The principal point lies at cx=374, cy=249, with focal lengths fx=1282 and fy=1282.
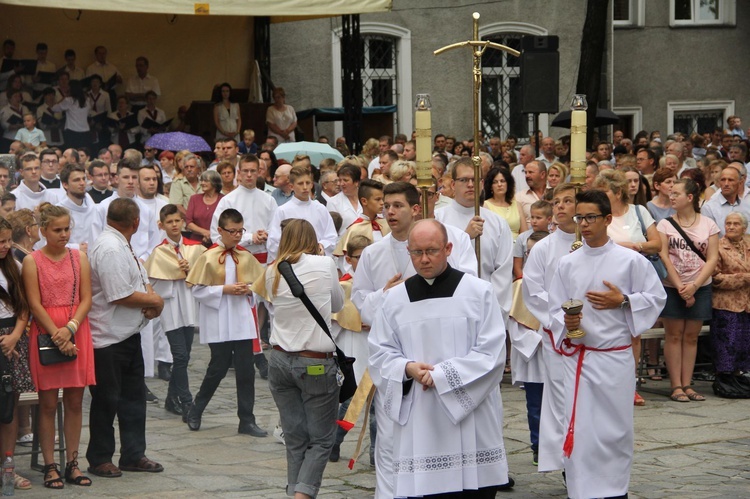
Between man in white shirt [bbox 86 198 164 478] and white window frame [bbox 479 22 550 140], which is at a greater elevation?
white window frame [bbox 479 22 550 140]

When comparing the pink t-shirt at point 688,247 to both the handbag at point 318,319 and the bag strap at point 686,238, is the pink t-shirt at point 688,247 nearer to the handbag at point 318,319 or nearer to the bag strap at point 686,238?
the bag strap at point 686,238

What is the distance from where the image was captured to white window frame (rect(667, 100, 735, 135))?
97.0ft

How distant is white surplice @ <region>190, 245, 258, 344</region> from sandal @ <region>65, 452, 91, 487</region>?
1.67 meters

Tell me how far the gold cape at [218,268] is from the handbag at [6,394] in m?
2.15

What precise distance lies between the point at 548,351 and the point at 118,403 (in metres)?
3.00

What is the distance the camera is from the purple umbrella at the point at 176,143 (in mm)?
18406

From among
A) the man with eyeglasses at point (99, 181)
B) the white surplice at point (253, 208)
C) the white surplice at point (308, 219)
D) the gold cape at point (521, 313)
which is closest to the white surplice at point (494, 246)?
the gold cape at point (521, 313)

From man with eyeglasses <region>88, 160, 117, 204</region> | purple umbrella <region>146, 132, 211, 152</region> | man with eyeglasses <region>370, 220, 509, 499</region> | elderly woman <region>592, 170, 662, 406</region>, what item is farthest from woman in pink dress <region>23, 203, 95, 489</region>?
purple umbrella <region>146, 132, 211, 152</region>

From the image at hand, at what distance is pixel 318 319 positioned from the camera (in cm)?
779

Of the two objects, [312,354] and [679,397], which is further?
[679,397]

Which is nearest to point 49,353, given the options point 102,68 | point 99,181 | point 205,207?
point 205,207

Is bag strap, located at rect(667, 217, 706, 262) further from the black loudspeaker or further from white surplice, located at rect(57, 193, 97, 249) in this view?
white surplice, located at rect(57, 193, 97, 249)

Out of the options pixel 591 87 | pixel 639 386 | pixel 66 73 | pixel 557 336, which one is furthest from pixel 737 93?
pixel 557 336

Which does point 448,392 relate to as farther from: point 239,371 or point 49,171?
point 49,171
